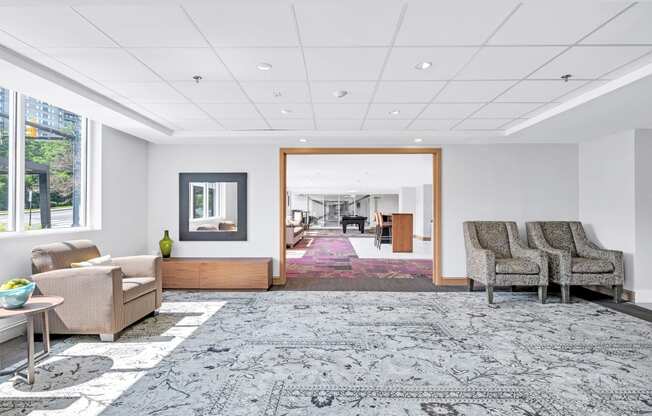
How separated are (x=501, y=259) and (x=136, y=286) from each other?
4647 millimetres

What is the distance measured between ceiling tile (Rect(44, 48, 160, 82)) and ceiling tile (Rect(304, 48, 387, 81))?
1.42 metres

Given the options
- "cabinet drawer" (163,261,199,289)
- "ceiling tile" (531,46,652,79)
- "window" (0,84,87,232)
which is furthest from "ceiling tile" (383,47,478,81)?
"cabinet drawer" (163,261,199,289)

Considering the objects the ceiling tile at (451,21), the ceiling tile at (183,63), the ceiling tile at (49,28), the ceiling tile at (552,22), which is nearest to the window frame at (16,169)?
the ceiling tile at (49,28)

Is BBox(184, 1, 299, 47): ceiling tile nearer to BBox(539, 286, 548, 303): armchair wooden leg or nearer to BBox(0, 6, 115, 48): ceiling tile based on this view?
BBox(0, 6, 115, 48): ceiling tile

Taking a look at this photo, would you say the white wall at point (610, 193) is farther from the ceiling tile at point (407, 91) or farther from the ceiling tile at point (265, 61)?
the ceiling tile at point (265, 61)

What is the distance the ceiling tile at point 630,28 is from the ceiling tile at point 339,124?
2.60 metres

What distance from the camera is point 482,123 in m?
4.86

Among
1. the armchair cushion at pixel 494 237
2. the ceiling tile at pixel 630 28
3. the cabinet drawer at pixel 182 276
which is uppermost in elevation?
the ceiling tile at pixel 630 28

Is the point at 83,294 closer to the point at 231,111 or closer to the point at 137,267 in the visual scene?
the point at 137,267

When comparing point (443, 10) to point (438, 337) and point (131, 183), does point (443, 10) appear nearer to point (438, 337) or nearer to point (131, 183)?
point (438, 337)

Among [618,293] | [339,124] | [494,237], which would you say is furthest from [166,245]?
[618,293]

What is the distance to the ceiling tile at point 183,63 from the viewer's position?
274 cm

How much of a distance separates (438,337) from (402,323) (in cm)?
50

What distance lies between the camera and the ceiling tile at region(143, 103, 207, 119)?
4.12m
